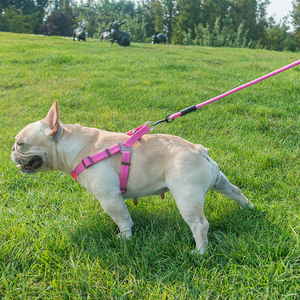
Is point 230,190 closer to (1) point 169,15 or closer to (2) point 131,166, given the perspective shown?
(2) point 131,166

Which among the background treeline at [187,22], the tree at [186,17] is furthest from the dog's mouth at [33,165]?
the tree at [186,17]

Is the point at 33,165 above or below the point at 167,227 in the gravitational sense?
above

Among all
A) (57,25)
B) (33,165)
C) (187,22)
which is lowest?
(33,165)

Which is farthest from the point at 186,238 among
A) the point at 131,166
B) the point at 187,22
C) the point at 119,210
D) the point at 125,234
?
the point at 187,22

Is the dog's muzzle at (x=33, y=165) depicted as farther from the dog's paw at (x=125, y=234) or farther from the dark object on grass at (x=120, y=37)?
the dark object on grass at (x=120, y=37)

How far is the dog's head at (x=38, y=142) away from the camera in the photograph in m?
2.27

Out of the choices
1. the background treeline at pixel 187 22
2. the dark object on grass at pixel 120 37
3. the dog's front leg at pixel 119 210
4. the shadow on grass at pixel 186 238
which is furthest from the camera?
the background treeline at pixel 187 22

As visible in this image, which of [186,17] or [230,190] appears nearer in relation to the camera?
[230,190]

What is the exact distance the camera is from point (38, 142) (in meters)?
2.28

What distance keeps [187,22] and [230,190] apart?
43997mm

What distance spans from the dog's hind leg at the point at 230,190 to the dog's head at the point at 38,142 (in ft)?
5.22

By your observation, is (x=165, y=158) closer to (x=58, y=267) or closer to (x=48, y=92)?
(x=58, y=267)

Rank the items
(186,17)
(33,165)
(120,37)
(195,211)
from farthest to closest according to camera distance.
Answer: (186,17), (120,37), (33,165), (195,211)

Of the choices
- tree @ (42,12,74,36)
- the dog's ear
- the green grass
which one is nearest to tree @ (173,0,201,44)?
tree @ (42,12,74,36)
